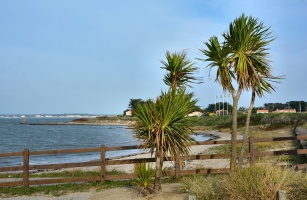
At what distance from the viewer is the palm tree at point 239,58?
1012 cm

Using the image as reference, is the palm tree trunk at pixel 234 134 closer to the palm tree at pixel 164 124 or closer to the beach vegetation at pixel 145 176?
the palm tree at pixel 164 124

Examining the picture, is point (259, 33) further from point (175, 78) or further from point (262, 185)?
point (262, 185)

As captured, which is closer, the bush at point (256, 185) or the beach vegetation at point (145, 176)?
the bush at point (256, 185)

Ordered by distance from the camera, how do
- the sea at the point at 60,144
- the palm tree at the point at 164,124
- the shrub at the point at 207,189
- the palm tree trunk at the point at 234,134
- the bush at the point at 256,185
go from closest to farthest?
the bush at the point at 256,185
the shrub at the point at 207,189
the palm tree at the point at 164,124
the palm tree trunk at the point at 234,134
the sea at the point at 60,144

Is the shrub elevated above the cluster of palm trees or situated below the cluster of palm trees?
below

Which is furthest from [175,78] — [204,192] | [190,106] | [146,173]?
[204,192]

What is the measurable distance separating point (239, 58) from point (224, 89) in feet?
3.35

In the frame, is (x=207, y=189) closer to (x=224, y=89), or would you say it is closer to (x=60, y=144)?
(x=224, y=89)

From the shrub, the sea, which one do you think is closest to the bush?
→ the shrub

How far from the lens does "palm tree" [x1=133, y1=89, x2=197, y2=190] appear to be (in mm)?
9523

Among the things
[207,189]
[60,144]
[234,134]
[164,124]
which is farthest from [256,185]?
[60,144]

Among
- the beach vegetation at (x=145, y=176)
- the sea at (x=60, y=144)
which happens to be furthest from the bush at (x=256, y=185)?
the sea at (x=60, y=144)

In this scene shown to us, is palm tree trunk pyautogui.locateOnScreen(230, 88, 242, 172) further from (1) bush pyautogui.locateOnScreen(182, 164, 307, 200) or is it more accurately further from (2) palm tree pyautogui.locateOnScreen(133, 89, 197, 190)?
(1) bush pyautogui.locateOnScreen(182, 164, 307, 200)

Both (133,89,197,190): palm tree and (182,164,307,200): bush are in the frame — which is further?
(133,89,197,190): palm tree
